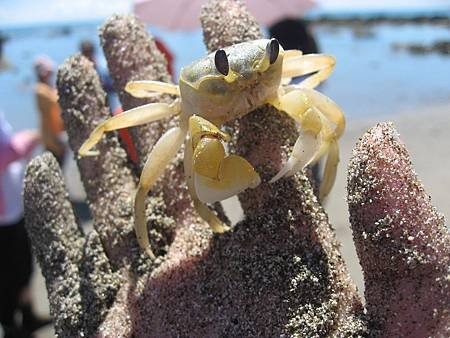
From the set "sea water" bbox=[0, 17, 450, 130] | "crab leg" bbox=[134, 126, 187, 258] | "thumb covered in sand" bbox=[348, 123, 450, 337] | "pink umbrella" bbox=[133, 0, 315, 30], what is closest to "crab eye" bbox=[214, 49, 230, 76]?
"crab leg" bbox=[134, 126, 187, 258]

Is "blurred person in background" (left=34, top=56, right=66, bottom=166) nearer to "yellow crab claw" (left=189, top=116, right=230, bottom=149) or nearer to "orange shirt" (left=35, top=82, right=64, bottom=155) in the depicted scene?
"orange shirt" (left=35, top=82, right=64, bottom=155)

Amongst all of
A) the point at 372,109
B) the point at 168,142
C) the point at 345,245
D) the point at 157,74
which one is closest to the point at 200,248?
the point at 168,142

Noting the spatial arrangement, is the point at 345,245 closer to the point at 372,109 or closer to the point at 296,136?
the point at 296,136

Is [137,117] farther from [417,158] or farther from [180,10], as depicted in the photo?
[417,158]

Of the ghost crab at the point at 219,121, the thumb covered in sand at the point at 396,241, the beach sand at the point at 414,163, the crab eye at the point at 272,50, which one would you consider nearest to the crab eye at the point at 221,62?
the ghost crab at the point at 219,121

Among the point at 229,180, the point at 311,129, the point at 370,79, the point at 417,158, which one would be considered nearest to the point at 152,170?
the point at 229,180
